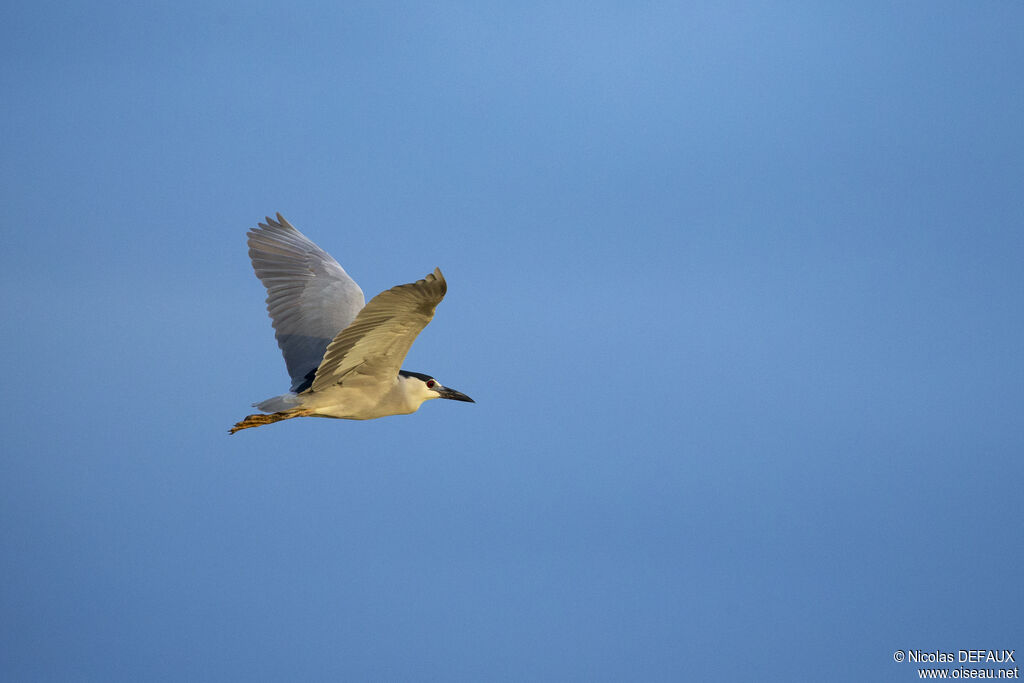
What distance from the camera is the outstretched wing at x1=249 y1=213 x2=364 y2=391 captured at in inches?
337

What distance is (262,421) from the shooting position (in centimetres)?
759

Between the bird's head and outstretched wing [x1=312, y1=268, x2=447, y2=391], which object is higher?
the bird's head

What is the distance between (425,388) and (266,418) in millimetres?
1249

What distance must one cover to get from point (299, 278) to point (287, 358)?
870mm

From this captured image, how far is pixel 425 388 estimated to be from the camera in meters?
8.23

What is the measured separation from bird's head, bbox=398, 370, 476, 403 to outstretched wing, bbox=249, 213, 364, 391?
725mm

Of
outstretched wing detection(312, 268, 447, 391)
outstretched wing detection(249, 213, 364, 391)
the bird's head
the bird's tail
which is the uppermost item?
outstretched wing detection(249, 213, 364, 391)

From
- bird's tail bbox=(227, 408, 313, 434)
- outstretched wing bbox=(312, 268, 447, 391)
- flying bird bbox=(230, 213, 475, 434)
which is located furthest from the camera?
bird's tail bbox=(227, 408, 313, 434)

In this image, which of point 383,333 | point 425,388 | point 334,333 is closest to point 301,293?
point 334,333

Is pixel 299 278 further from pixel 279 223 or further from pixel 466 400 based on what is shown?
pixel 466 400

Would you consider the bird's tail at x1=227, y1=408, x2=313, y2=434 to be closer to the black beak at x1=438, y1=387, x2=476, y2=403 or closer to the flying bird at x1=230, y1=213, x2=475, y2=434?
the flying bird at x1=230, y1=213, x2=475, y2=434

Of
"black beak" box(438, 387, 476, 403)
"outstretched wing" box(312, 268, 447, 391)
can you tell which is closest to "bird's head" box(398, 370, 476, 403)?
"black beak" box(438, 387, 476, 403)

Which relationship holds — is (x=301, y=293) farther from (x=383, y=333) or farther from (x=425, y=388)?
(x=383, y=333)

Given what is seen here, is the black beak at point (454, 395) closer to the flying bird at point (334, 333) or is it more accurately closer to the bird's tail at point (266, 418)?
the flying bird at point (334, 333)
